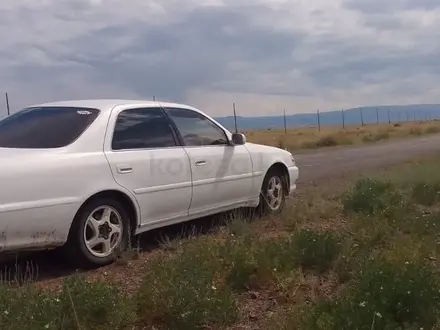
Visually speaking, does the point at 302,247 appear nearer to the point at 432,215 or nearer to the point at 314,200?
the point at 432,215

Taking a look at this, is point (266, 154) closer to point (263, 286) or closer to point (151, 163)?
point (151, 163)

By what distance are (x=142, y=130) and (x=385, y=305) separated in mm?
3369

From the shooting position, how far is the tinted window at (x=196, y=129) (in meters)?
7.05

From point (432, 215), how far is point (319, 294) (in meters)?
2.99

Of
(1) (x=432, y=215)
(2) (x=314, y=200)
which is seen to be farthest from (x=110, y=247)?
(2) (x=314, y=200)

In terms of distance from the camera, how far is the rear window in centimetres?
582

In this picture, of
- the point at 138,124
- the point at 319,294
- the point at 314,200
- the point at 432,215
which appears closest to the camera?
the point at 319,294

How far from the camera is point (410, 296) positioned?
395 centimetres

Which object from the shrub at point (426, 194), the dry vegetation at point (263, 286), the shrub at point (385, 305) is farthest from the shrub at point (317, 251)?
the shrub at point (426, 194)

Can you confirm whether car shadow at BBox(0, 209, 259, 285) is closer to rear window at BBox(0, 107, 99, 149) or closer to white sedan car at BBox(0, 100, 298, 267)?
white sedan car at BBox(0, 100, 298, 267)

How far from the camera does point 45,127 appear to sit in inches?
239

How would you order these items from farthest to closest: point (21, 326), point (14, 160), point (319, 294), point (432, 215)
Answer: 1. point (432, 215)
2. point (14, 160)
3. point (319, 294)
4. point (21, 326)

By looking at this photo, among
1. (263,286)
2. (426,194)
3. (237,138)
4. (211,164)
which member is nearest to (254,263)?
(263,286)

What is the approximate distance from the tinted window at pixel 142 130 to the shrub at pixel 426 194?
3684mm
